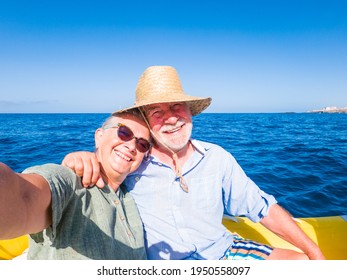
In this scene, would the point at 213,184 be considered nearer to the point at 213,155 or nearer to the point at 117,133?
the point at 213,155

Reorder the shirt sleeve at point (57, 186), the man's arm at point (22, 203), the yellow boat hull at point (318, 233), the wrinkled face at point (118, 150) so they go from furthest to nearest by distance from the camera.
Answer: the yellow boat hull at point (318, 233)
the wrinkled face at point (118, 150)
the shirt sleeve at point (57, 186)
the man's arm at point (22, 203)

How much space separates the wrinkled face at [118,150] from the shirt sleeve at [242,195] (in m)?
0.80

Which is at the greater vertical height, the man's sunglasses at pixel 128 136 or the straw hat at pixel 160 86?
the straw hat at pixel 160 86

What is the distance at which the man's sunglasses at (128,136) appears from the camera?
1772mm

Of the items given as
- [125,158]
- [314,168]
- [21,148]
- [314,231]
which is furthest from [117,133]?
[21,148]

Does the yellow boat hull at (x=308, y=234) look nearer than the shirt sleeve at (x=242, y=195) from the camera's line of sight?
No

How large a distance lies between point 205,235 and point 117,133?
114 centimetres

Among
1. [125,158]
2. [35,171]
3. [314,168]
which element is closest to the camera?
[35,171]

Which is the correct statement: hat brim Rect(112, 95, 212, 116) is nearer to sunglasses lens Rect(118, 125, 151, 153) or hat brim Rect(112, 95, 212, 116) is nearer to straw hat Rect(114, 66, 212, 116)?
straw hat Rect(114, 66, 212, 116)

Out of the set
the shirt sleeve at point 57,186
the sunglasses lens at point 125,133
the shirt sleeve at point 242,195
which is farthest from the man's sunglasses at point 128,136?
the shirt sleeve at point 242,195

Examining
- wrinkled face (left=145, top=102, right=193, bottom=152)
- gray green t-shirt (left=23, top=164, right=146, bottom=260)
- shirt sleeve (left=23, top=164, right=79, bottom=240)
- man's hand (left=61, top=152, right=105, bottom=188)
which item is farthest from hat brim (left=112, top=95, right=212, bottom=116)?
shirt sleeve (left=23, top=164, right=79, bottom=240)

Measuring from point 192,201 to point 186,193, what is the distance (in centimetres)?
9

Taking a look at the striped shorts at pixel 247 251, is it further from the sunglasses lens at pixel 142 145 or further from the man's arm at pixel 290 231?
the sunglasses lens at pixel 142 145
